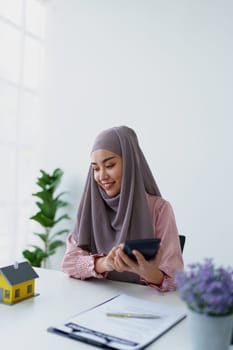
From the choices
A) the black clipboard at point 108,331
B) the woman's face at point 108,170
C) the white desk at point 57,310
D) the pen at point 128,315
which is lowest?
the white desk at point 57,310

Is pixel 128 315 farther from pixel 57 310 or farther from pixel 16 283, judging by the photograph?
pixel 16 283

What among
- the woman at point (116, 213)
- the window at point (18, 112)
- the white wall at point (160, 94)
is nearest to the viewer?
the woman at point (116, 213)

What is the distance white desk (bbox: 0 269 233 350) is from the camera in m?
1.09

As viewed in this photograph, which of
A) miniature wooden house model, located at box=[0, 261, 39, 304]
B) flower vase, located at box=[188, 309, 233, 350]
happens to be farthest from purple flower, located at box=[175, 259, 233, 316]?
miniature wooden house model, located at box=[0, 261, 39, 304]

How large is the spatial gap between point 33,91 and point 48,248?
1.55m

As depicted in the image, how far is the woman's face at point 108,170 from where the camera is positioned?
6.01 ft

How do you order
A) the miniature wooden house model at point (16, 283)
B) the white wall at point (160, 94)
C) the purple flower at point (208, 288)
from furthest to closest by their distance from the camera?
the white wall at point (160, 94) < the miniature wooden house model at point (16, 283) < the purple flower at point (208, 288)

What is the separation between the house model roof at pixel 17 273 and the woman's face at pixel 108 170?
19.5 inches

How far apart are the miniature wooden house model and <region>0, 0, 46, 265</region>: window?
7.80 feet

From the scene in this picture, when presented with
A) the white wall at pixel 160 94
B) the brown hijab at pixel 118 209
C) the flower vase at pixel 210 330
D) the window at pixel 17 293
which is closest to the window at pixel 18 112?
the white wall at pixel 160 94

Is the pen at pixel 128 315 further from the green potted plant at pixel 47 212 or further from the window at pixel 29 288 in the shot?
the green potted plant at pixel 47 212

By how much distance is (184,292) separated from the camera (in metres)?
0.92

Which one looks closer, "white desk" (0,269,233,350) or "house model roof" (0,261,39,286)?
"white desk" (0,269,233,350)

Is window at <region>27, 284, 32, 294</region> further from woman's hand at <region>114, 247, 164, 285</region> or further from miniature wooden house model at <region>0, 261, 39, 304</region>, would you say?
woman's hand at <region>114, 247, 164, 285</region>
